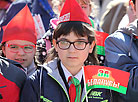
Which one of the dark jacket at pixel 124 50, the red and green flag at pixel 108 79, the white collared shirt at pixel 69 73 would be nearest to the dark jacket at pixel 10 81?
the white collared shirt at pixel 69 73

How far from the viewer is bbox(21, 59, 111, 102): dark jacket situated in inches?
104

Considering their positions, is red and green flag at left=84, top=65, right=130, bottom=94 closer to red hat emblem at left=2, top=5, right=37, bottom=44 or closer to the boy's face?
the boy's face

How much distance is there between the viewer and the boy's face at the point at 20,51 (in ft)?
11.3

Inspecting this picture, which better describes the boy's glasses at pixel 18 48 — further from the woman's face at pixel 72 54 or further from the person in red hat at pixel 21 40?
the woman's face at pixel 72 54

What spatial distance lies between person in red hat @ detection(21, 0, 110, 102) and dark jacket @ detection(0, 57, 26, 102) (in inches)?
2.9

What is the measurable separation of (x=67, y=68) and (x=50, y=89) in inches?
11.3

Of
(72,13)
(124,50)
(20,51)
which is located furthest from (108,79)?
(20,51)

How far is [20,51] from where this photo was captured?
346 centimetres

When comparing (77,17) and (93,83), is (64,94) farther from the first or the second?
(77,17)

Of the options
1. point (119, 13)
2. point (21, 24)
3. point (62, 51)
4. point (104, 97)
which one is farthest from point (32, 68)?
point (119, 13)

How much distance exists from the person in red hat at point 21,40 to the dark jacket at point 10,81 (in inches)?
26.8

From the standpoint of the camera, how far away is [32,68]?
3514mm

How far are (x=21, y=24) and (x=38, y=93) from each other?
46.0 inches

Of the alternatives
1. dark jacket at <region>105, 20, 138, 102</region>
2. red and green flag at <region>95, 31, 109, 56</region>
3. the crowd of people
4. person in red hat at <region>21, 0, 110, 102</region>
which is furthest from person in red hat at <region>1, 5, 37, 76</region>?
dark jacket at <region>105, 20, 138, 102</region>
